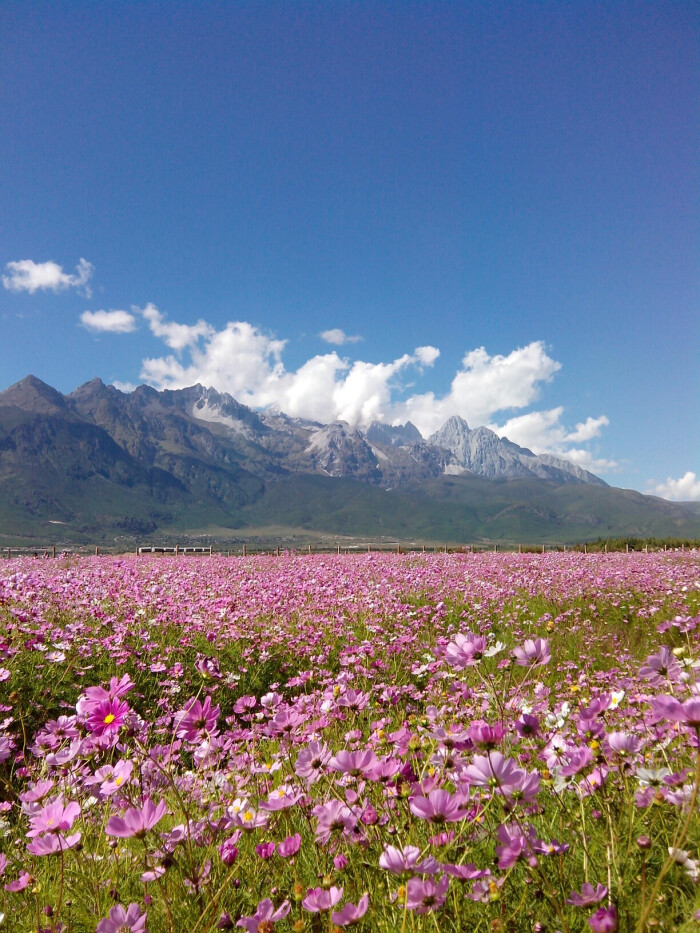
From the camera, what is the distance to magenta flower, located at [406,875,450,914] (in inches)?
51.4

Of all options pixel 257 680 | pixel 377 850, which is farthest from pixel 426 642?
pixel 377 850

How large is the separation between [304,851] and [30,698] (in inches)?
181

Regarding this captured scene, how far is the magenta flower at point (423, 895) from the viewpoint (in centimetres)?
131

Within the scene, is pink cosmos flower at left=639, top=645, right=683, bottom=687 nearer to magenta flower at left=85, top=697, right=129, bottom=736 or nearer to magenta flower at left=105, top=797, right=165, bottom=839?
magenta flower at left=105, top=797, right=165, bottom=839

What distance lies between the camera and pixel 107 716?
1.67m

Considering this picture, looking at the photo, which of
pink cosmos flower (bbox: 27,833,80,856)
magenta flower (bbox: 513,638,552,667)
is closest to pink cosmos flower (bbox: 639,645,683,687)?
magenta flower (bbox: 513,638,552,667)

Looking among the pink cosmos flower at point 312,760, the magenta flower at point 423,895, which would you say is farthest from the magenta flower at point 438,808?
the pink cosmos flower at point 312,760

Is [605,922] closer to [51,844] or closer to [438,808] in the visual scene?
[438,808]

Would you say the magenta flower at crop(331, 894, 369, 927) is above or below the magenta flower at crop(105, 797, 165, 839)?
below

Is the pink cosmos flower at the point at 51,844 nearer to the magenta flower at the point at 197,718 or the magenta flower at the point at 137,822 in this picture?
the magenta flower at the point at 137,822

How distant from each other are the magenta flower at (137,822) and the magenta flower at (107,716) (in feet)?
0.88

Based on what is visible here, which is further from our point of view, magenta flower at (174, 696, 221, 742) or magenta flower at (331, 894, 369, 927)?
magenta flower at (174, 696, 221, 742)

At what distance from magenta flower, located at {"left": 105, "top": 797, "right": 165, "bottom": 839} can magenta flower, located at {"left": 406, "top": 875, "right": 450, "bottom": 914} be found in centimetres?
65

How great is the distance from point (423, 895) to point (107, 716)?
103cm
